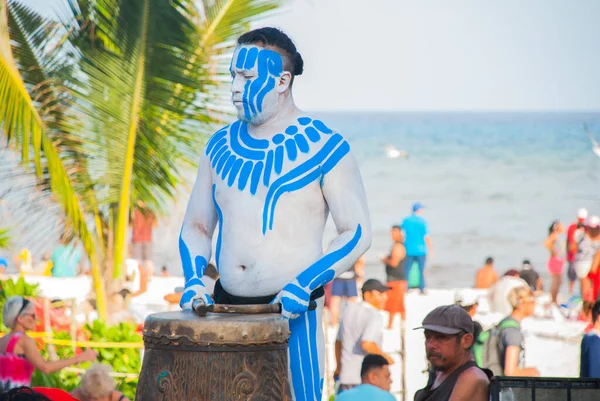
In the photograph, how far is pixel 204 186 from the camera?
15.2 ft

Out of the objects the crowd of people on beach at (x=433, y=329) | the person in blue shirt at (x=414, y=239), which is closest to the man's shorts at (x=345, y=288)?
the crowd of people on beach at (x=433, y=329)

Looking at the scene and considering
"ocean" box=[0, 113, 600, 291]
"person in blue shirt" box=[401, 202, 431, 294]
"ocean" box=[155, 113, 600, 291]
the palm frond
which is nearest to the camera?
the palm frond

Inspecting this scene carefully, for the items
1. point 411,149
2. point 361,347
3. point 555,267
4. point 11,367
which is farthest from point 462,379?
point 411,149

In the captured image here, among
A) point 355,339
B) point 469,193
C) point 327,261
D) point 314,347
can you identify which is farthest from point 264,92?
point 469,193

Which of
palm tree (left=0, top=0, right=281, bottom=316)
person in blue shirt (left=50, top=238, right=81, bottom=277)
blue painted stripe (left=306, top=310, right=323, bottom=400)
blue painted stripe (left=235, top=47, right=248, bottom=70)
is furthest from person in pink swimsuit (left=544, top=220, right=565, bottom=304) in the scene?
blue painted stripe (left=235, top=47, right=248, bottom=70)

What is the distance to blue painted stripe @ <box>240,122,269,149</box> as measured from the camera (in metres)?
4.52

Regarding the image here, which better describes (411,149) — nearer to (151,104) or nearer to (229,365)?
(151,104)

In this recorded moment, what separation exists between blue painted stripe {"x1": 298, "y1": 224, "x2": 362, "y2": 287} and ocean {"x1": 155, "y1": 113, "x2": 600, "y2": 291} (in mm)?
7423

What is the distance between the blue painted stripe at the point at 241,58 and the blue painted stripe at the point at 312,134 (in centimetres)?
35

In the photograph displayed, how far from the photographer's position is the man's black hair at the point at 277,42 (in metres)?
4.55

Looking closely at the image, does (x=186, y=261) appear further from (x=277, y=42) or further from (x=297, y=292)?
(x=277, y=42)

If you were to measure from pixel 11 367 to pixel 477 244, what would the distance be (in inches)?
1214

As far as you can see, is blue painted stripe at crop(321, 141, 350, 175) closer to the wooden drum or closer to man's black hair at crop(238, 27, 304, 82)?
man's black hair at crop(238, 27, 304, 82)

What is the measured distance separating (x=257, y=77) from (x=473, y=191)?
4878 centimetres
